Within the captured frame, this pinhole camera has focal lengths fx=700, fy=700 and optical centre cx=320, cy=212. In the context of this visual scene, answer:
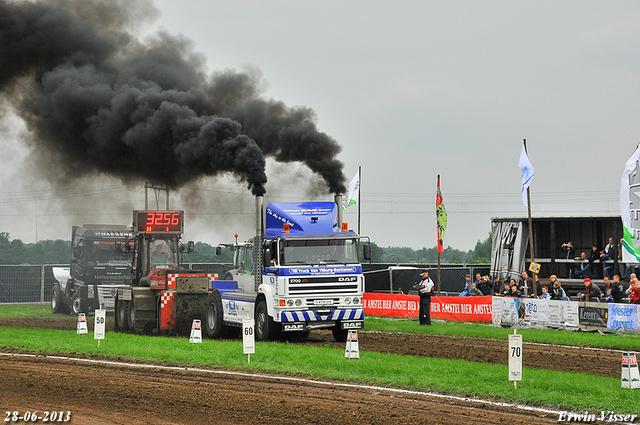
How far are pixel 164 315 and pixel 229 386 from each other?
10.4 m

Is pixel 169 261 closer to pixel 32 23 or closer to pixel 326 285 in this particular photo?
pixel 326 285

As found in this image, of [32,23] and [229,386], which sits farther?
[32,23]

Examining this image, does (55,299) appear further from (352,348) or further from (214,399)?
(214,399)

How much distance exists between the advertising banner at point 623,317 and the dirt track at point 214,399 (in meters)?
5.69

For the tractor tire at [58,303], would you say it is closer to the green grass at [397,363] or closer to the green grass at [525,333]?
the green grass at [397,363]

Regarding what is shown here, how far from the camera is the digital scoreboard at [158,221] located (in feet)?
78.9

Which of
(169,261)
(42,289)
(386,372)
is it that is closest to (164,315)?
(169,261)

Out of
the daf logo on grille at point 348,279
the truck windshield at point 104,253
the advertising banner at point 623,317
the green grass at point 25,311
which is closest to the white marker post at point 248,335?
the daf logo on grille at point 348,279

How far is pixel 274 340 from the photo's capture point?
64.6 feet

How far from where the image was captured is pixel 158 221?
24.2 meters

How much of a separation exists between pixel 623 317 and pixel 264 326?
11278 mm

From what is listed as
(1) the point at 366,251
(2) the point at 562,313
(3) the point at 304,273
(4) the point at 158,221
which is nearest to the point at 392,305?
(2) the point at 562,313

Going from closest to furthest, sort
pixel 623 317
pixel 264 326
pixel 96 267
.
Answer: pixel 264 326
pixel 623 317
pixel 96 267

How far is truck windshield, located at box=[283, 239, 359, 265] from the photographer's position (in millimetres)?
19031
